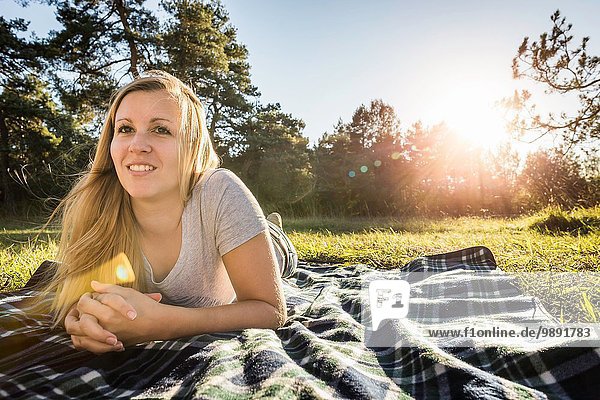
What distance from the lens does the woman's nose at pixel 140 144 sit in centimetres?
159

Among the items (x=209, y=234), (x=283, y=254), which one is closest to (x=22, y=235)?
(x=283, y=254)

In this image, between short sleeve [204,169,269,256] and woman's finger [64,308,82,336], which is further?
short sleeve [204,169,269,256]

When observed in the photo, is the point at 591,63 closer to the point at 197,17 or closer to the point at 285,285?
the point at 285,285

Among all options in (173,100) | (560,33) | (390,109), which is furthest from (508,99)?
(390,109)

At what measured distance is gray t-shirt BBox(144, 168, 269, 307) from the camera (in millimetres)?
1520

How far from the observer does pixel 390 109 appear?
19344 millimetres

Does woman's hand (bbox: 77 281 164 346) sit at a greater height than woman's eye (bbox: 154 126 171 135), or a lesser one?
lesser

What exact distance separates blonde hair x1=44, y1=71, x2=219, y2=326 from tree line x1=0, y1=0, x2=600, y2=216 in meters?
8.77

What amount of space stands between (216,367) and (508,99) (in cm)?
766

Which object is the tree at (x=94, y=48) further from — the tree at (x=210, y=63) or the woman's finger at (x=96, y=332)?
the woman's finger at (x=96, y=332)

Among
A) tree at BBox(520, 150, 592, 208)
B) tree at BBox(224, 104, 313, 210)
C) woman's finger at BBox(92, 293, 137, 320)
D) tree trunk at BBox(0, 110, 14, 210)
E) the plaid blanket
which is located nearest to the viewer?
the plaid blanket

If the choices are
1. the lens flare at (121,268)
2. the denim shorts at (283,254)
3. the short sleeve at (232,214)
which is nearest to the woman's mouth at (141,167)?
the short sleeve at (232,214)

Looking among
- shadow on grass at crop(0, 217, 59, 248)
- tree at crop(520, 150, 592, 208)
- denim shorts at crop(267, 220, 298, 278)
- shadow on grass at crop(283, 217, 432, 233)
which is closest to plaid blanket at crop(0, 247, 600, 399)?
denim shorts at crop(267, 220, 298, 278)

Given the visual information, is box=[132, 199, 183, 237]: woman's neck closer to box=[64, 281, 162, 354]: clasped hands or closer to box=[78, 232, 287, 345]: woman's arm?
box=[78, 232, 287, 345]: woman's arm
